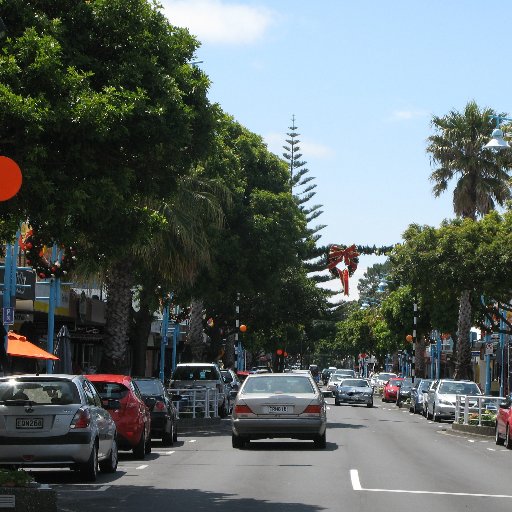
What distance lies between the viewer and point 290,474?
60.4ft

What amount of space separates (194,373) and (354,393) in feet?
66.9

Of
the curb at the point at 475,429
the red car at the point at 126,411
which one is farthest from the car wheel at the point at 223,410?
the red car at the point at 126,411

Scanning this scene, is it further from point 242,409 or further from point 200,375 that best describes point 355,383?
point 242,409

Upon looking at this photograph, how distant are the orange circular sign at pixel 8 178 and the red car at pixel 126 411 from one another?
8054mm

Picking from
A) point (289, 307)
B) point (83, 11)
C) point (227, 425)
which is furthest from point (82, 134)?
point (289, 307)

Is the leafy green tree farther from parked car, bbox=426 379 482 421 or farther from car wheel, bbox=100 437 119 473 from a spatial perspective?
parked car, bbox=426 379 482 421

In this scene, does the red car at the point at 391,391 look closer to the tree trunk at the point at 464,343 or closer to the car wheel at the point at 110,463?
the tree trunk at the point at 464,343

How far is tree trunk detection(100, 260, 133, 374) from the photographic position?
34.1m

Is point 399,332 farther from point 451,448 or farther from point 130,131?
point 130,131

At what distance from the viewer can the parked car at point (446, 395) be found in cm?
4316

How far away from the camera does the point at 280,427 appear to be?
23469 millimetres

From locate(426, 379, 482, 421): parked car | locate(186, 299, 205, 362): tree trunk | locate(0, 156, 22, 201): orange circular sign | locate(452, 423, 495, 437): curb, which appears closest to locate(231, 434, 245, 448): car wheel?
locate(452, 423, 495, 437): curb

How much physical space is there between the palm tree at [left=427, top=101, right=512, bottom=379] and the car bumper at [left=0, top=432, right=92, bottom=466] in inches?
1435

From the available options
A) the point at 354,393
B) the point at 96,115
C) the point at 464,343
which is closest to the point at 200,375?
the point at 464,343
